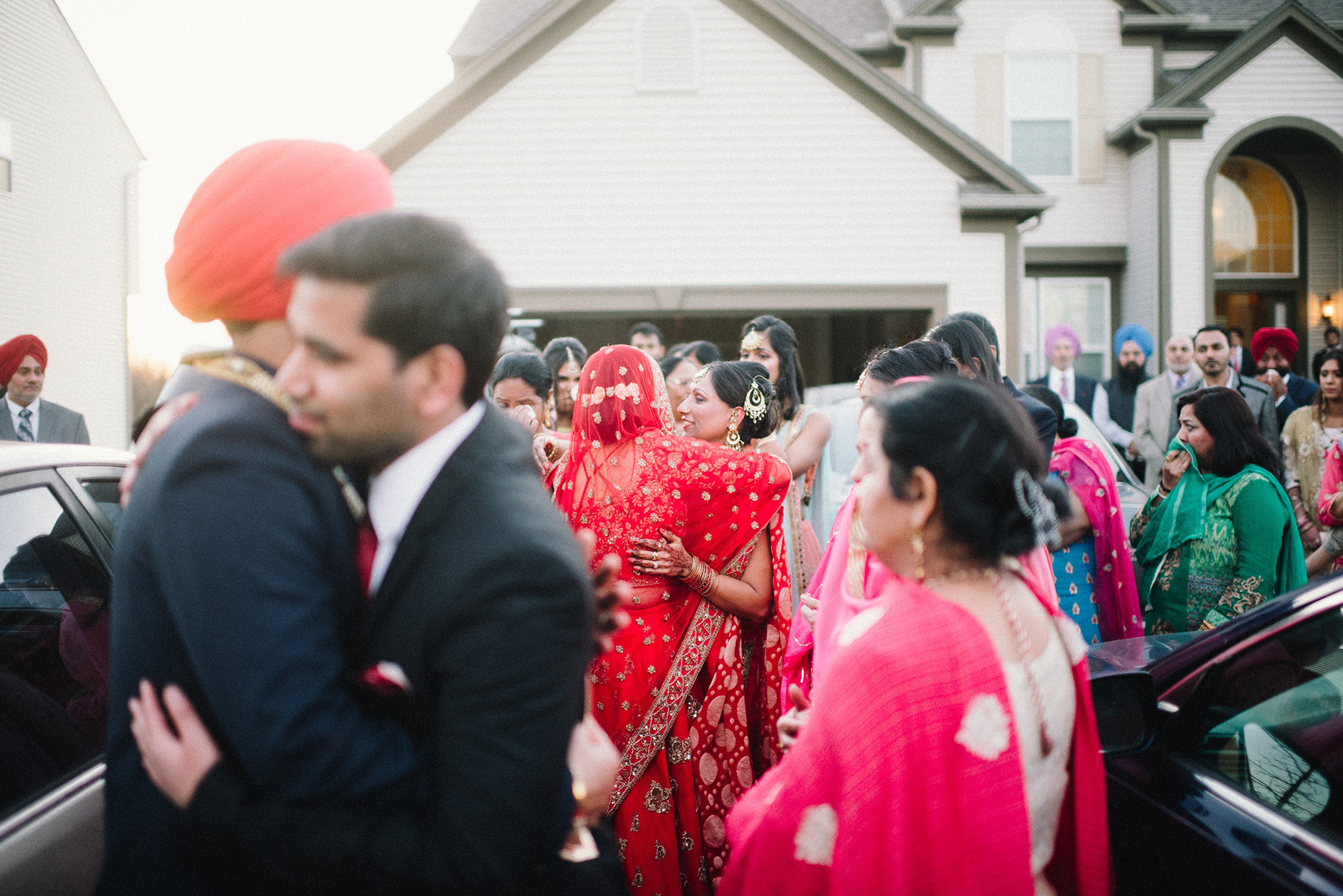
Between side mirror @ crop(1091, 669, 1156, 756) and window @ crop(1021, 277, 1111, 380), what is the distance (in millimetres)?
12506

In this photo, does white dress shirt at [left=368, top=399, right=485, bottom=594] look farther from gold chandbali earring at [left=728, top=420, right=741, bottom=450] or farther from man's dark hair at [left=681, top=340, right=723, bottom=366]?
man's dark hair at [left=681, top=340, right=723, bottom=366]

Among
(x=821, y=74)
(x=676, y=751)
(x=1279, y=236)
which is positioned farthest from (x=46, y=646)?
(x=1279, y=236)

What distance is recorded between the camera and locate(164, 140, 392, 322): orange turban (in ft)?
3.92

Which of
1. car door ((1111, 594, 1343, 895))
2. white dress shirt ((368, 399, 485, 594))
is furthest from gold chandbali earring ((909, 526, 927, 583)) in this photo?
car door ((1111, 594, 1343, 895))

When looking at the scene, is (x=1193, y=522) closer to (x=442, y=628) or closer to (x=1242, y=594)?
(x=1242, y=594)

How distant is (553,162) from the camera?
35.0 ft

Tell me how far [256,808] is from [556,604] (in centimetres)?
39

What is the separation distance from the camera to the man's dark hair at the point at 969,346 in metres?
3.33

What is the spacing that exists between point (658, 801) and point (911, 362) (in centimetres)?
164

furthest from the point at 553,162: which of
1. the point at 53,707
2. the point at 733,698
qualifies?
the point at 53,707

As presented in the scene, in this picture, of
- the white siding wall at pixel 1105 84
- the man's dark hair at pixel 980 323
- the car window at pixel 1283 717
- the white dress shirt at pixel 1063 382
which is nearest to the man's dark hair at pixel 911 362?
the man's dark hair at pixel 980 323

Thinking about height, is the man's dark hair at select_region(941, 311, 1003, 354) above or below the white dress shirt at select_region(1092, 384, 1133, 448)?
above

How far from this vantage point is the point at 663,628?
10.2ft

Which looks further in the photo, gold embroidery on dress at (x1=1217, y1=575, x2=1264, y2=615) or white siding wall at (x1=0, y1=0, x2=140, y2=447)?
white siding wall at (x1=0, y1=0, x2=140, y2=447)
